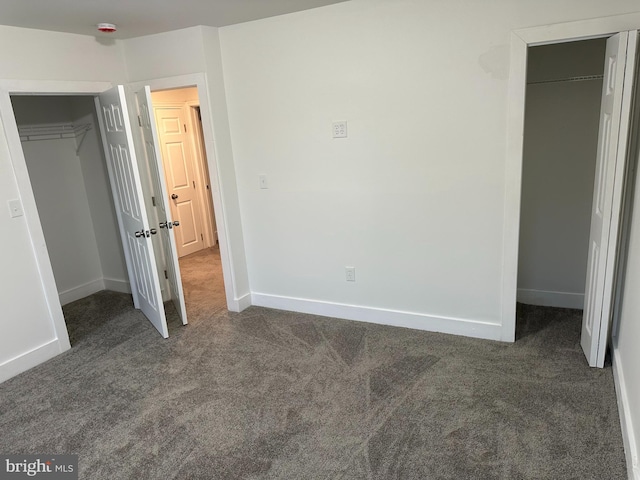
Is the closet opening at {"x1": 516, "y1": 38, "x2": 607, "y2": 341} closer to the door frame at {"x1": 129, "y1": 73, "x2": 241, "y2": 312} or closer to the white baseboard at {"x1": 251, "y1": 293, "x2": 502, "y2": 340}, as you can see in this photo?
the white baseboard at {"x1": 251, "y1": 293, "x2": 502, "y2": 340}

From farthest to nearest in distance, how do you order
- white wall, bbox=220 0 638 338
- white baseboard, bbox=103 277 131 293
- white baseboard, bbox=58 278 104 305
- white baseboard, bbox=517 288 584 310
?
1. white baseboard, bbox=103 277 131 293
2. white baseboard, bbox=58 278 104 305
3. white baseboard, bbox=517 288 584 310
4. white wall, bbox=220 0 638 338

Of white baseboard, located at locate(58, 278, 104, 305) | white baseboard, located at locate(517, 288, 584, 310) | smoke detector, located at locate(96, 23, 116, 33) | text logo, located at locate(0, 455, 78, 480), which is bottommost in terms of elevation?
text logo, located at locate(0, 455, 78, 480)

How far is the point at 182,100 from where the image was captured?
552 cm

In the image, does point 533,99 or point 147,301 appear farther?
point 147,301

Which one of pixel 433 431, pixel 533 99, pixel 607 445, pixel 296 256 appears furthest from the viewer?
pixel 296 256

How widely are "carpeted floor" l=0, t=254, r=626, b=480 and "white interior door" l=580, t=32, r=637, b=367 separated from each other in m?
0.31

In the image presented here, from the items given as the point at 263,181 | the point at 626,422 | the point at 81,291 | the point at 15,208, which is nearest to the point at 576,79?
the point at 626,422

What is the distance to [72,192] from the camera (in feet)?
14.2

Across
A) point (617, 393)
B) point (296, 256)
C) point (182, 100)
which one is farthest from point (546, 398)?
point (182, 100)

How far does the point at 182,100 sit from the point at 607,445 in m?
5.43

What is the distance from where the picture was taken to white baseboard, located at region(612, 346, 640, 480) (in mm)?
1811

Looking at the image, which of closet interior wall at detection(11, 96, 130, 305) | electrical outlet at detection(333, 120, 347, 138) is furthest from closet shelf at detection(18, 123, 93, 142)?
electrical outlet at detection(333, 120, 347, 138)

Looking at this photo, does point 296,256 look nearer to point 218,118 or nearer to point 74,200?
point 218,118

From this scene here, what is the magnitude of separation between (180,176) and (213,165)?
227 centimetres
